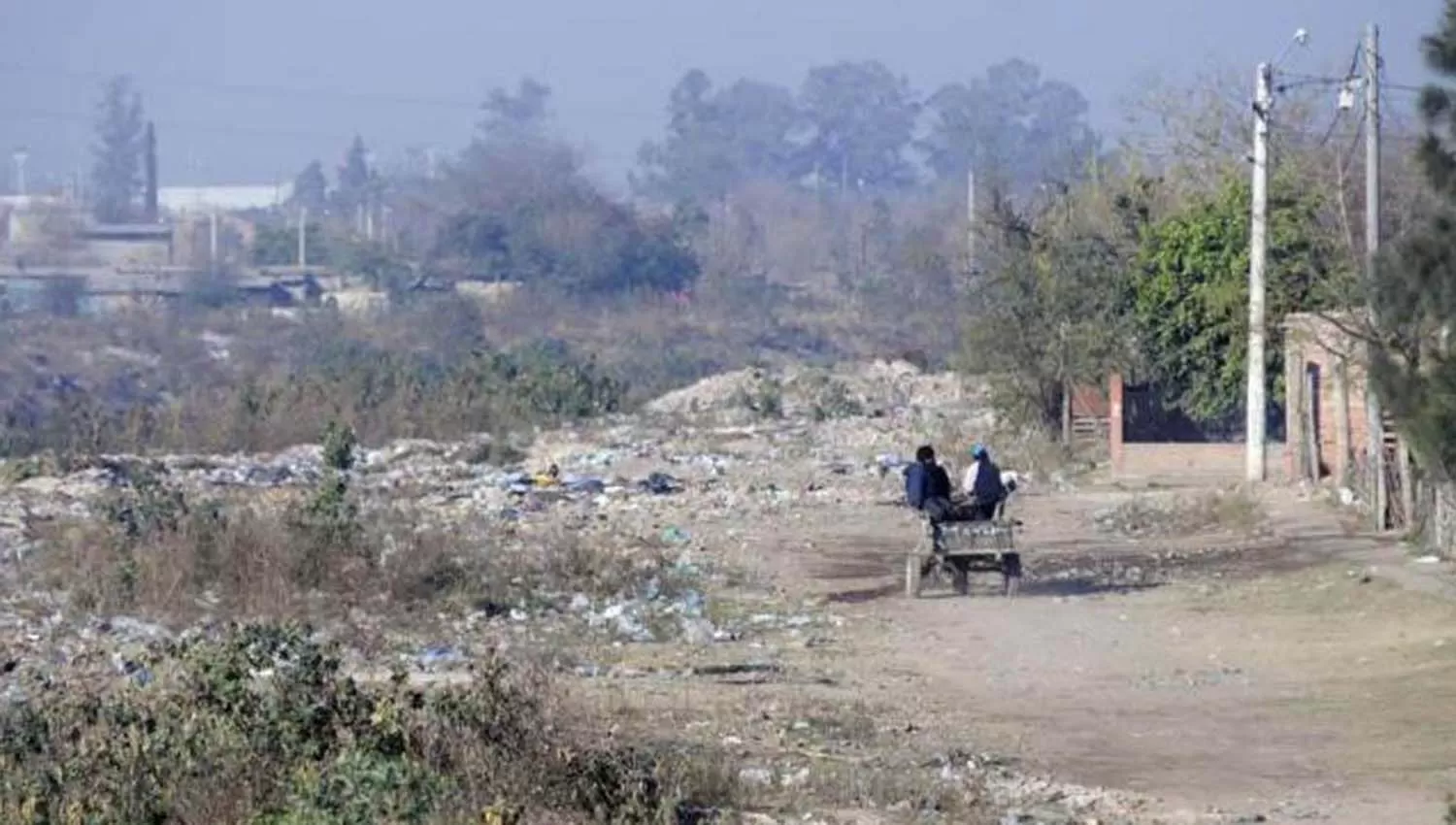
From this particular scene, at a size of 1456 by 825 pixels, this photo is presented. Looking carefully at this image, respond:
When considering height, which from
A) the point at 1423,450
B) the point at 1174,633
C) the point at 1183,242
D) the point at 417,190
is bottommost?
the point at 1174,633

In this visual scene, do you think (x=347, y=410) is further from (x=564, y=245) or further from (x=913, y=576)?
(x=564, y=245)

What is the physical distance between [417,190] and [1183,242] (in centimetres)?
13347

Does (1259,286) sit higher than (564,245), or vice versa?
(564,245)

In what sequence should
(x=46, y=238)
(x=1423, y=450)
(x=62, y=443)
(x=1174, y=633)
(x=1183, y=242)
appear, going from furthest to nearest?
(x=46, y=238)
(x=62, y=443)
(x=1183, y=242)
(x=1174, y=633)
(x=1423, y=450)

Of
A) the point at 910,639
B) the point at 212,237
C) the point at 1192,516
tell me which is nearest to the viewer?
the point at 910,639

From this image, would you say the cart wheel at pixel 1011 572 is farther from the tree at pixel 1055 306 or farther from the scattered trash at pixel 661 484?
the tree at pixel 1055 306

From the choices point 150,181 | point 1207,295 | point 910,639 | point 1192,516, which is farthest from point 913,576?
point 150,181

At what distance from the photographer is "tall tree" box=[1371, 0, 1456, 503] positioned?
1817 centimetres

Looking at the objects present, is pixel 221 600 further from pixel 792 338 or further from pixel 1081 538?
pixel 792 338

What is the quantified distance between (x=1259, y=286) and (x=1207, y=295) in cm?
680

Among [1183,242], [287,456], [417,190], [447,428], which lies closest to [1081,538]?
[1183,242]

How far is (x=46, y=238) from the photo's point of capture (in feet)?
449

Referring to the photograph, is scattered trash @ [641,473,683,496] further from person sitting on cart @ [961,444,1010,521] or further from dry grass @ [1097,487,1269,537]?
person sitting on cart @ [961,444,1010,521]

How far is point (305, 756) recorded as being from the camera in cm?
1202
